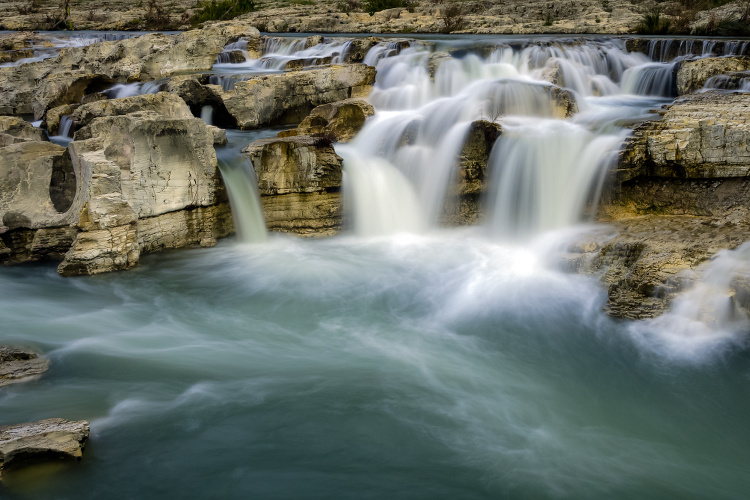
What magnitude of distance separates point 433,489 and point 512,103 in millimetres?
8419

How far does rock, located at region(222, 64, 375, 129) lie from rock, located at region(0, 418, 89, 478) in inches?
335

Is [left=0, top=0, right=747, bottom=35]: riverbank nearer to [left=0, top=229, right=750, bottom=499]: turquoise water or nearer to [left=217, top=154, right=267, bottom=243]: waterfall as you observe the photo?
[left=217, top=154, right=267, bottom=243]: waterfall

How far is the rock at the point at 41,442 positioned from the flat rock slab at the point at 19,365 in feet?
3.25

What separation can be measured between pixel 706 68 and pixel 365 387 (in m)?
9.93

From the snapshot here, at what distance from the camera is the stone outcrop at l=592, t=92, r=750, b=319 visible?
7.16 meters

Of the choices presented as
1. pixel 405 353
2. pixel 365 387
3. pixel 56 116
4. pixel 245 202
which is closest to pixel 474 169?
pixel 245 202

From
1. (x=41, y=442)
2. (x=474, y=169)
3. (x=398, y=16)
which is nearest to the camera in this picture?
(x=41, y=442)

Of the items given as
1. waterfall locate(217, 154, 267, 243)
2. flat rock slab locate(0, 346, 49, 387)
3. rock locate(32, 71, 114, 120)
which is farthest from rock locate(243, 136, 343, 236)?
rock locate(32, 71, 114, 120)

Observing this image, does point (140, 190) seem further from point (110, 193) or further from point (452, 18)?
point (452, 18)

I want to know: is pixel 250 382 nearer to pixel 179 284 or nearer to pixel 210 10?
pixel 179 284

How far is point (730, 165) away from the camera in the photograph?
328 inches

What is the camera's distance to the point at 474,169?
10.1 m

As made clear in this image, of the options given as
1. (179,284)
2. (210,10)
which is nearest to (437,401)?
(179,284)

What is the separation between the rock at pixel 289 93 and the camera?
12.3 metres
